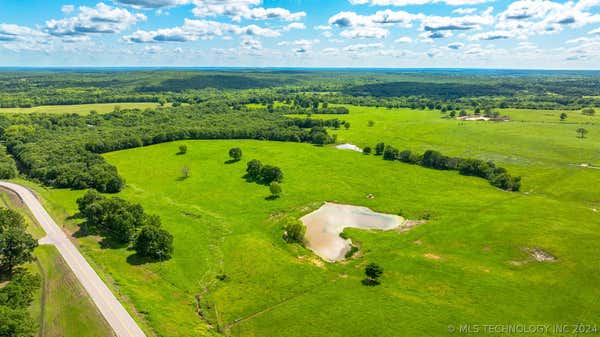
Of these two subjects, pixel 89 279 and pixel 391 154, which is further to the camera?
pixel 391 154

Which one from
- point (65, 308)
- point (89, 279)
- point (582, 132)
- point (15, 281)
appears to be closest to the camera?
point (65, 308)

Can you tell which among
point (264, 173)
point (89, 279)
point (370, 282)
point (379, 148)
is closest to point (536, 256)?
point (370, 282)

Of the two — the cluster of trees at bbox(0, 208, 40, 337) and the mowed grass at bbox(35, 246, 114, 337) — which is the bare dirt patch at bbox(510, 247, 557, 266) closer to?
the mowed grass at bbox(35, 246, 114, 337)

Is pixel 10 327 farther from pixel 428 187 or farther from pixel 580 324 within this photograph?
pixel 428 187

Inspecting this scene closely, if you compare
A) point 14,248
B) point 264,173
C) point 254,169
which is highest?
point 254,169

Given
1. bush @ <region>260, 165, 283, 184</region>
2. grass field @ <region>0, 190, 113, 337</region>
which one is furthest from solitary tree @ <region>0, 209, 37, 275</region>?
bush @ <region>260, 165, 283, 184</region>

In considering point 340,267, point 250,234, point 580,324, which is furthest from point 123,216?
point 580,324

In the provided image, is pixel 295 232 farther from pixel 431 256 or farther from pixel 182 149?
pixel 182 149
